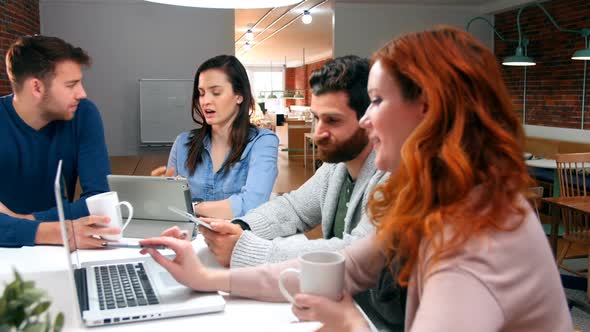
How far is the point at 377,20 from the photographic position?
814cm

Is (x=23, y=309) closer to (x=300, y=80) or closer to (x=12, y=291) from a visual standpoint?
(x=12, y=291)

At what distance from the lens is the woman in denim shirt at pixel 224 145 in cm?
230

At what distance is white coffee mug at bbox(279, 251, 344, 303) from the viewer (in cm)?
90

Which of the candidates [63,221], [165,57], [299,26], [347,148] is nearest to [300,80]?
[299,26]

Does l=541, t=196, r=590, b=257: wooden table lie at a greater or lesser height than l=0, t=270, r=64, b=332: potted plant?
lesser

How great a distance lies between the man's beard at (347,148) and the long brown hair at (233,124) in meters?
0.78

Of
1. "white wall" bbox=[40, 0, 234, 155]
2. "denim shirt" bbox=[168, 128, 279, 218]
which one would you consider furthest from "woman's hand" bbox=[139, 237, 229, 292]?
"white wall" bbox=[40, 0, 234, 155]

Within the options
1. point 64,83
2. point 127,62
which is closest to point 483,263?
point 64,83

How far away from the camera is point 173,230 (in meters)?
1.33

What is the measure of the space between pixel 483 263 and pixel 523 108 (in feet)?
24.9

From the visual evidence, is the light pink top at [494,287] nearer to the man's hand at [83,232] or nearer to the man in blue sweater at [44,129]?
the man's hand at [83,232]

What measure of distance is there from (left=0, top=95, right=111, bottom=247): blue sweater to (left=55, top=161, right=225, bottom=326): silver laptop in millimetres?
753

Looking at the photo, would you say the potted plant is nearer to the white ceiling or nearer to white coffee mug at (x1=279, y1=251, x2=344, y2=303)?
white coffee mug at (x1=279, y1=251, x2=344, y2=303)

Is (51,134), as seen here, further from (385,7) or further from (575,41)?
(385,7)
